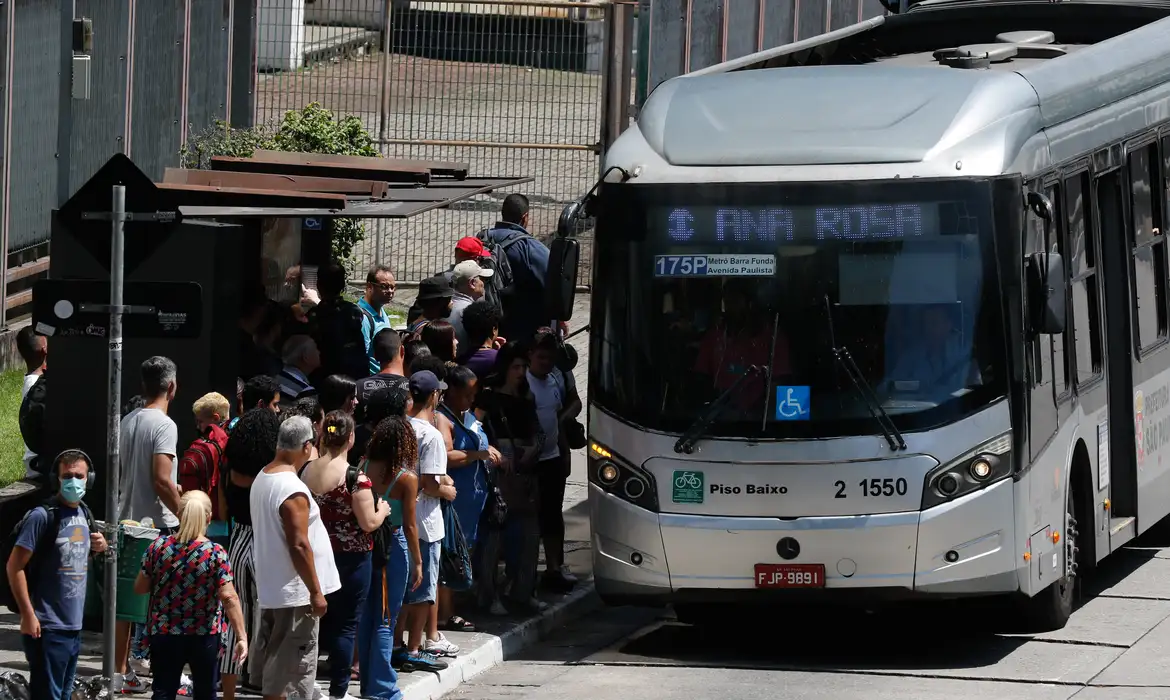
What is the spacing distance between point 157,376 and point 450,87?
12559mm

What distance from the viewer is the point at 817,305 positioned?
1107 cm

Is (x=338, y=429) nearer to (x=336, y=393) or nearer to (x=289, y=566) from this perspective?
(x=289, y=566)

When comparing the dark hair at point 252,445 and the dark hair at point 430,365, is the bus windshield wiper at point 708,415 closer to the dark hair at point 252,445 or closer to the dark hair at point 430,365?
the dark hair at point 430,365

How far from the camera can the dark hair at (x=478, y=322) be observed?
43.2 feet

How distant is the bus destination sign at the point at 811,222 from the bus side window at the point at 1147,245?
258 cm

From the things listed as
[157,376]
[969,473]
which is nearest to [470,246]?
[157,376]

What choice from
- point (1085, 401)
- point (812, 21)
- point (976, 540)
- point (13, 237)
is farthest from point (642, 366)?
point (812, 21)

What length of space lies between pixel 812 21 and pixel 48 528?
22.7 meters

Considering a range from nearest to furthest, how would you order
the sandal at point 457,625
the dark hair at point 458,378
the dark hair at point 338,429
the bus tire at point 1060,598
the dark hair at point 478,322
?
the dark hair at point 338,429 → the dark hair at point 458,378 → the bus tire at point 1060,598 → the sandal at point 457,625 → the dark hair at point 478,322

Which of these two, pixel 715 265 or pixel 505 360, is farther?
pixel 505 360

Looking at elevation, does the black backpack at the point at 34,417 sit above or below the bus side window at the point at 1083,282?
below

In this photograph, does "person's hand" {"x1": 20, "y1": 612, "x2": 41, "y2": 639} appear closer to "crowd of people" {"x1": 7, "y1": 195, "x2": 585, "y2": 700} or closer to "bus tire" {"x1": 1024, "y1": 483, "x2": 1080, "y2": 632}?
"crowd of people" {"x1": 7, "y1": 195, "x2": 585, "y2": 700}

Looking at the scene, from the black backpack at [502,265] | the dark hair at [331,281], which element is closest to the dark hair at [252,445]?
the dark hair at [331,281]

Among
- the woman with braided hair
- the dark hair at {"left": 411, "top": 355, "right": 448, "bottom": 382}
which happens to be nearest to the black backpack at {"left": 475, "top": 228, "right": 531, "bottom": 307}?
the dark hair at {"left": 411, "top": 355, "right": 448, "bottom": 382}
